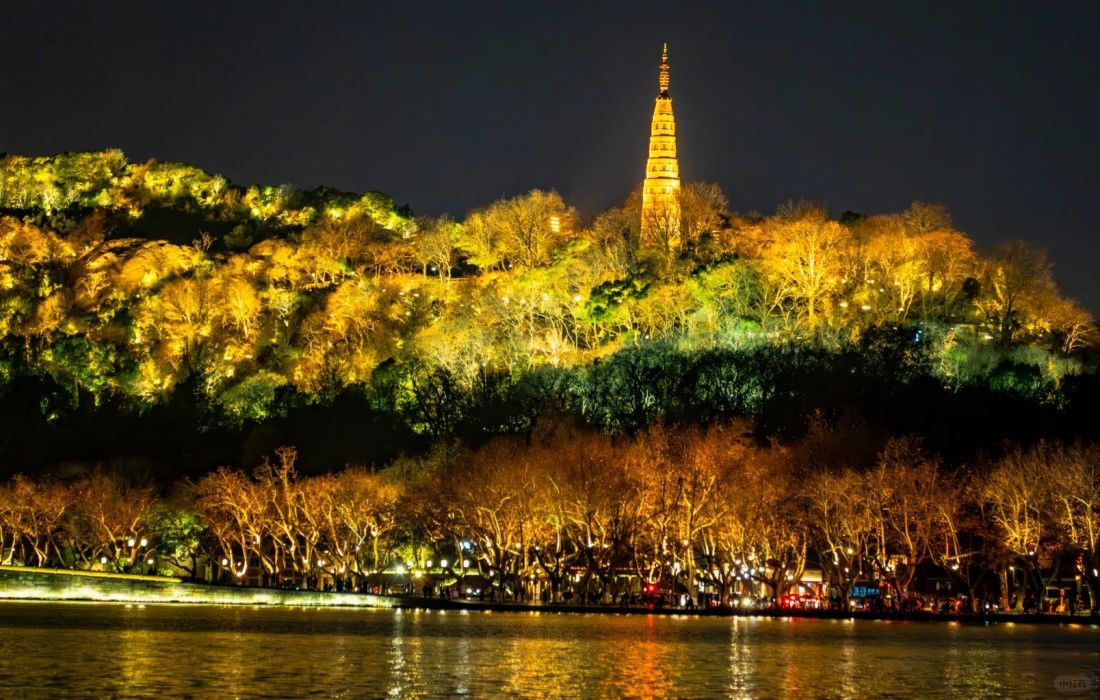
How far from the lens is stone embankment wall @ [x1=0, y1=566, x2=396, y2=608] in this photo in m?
90.9

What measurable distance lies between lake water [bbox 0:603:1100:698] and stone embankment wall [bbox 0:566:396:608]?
9444 mm

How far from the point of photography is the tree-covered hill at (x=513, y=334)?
109 meters

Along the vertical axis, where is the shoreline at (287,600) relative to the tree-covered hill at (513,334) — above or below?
below

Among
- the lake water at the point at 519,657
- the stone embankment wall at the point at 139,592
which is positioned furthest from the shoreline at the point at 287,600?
the lake water at the point at 519,657

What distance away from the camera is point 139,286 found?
158 meters

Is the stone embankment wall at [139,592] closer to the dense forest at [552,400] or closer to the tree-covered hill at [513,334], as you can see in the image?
the dense forest at [552,400]

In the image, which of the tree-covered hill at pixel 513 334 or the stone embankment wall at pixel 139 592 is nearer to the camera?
the stone embankment wall at pixel 139 592

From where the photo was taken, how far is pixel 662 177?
499ft

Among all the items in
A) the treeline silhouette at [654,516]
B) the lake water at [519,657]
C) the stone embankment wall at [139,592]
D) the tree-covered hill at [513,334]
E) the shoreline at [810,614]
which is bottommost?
the lake water at [519,657]

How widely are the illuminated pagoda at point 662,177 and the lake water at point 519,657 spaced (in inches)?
2406

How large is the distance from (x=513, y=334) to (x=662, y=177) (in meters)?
29.9

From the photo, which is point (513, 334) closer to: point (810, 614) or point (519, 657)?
point (810, 614)

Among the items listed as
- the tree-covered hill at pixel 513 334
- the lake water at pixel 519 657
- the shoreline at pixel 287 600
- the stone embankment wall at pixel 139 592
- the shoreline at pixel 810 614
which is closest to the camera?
the lake water at pixel 519 657

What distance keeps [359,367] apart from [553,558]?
45.5 metres
